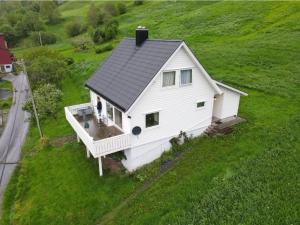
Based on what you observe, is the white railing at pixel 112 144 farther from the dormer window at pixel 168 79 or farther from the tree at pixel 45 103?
the tree at pixel 45 103

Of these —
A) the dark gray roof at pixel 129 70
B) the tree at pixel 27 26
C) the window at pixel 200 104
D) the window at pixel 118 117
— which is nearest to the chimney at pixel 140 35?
the dark gray roof at pixel 129 70

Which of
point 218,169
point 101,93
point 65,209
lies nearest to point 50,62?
point 101,93

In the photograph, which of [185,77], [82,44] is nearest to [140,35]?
[185,77]

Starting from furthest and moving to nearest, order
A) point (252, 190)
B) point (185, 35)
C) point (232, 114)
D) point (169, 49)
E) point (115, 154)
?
point (185, 35)
point (232, 114)
point (115, 154)
point (169, 49)
point (252, 190)

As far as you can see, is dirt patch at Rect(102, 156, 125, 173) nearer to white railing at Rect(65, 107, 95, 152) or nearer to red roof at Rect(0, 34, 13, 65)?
white railing at Rect(65, 107, 95, 152)

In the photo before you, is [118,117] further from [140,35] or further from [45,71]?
[45,71]

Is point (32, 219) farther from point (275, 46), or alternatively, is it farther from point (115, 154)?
point (275, 46)

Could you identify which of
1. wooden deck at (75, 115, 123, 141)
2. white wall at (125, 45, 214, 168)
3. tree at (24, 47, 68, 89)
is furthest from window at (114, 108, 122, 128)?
tree at (24, 47, 68, 89)
